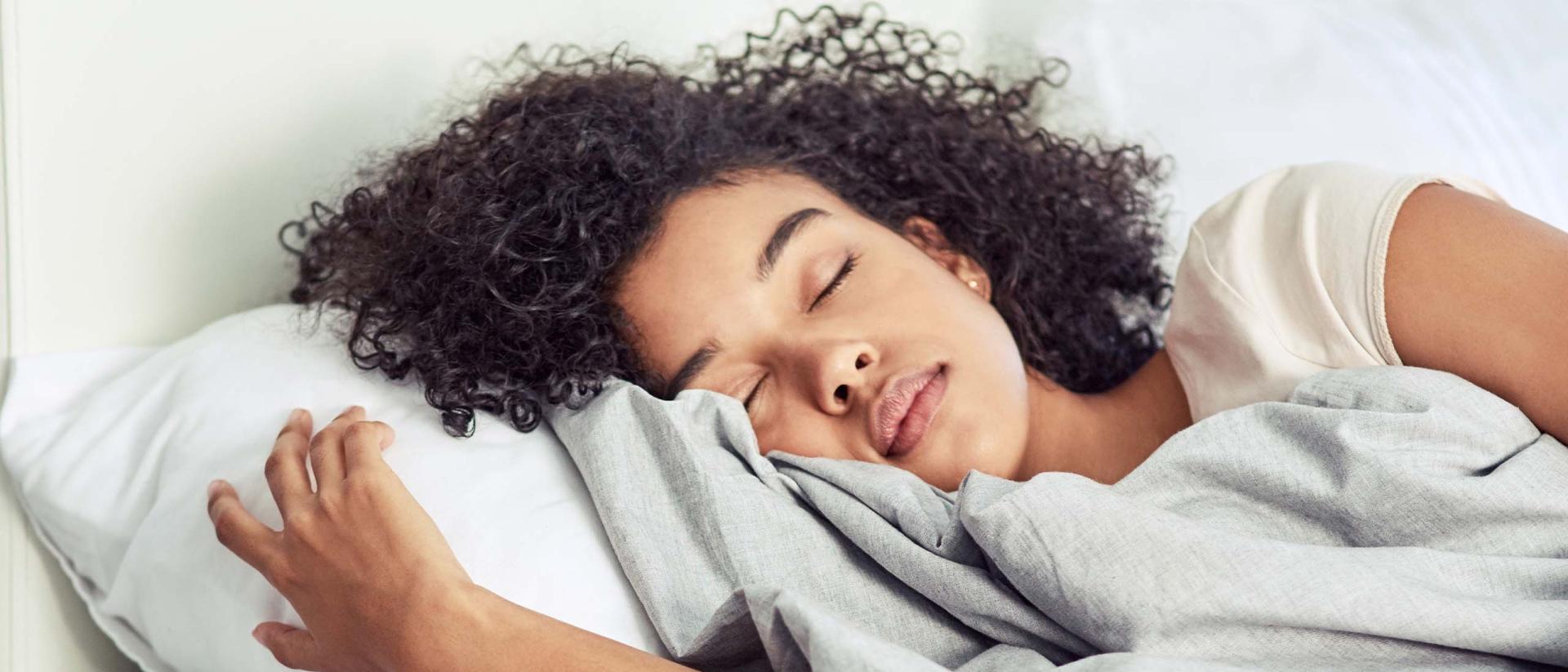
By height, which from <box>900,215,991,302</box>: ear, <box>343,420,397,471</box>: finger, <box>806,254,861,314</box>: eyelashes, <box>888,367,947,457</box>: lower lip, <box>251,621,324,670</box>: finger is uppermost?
<box>806,254,861,314</box>: eyelashes

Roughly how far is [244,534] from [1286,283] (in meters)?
0.82

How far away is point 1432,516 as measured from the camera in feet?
2.71

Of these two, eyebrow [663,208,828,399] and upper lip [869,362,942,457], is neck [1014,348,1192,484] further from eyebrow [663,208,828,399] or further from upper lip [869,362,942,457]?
eyebrow [663,208,828,399]

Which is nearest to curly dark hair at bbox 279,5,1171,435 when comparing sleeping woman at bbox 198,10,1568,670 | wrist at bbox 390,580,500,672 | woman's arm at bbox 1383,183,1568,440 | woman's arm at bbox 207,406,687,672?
sleeping woman at bbox 198,10,1568,670

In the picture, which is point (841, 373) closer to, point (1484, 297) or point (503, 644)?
point (503, 644)

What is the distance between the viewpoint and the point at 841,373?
3.29 ft

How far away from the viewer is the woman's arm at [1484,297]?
36.2 inches

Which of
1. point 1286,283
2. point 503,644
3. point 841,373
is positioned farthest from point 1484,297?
point 503,644

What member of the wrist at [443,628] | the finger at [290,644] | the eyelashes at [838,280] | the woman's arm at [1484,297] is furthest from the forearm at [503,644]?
the woman's arm at [1484,297]

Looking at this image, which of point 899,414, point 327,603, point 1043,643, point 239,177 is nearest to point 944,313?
point 899,414

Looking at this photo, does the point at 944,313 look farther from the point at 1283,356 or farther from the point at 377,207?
the point at 377,207

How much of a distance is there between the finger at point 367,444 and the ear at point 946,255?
0.55 m

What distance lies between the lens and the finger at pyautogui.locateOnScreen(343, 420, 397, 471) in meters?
0.91

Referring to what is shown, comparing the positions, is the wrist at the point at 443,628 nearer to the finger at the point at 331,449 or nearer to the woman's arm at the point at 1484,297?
the finger at the point at 331,449
